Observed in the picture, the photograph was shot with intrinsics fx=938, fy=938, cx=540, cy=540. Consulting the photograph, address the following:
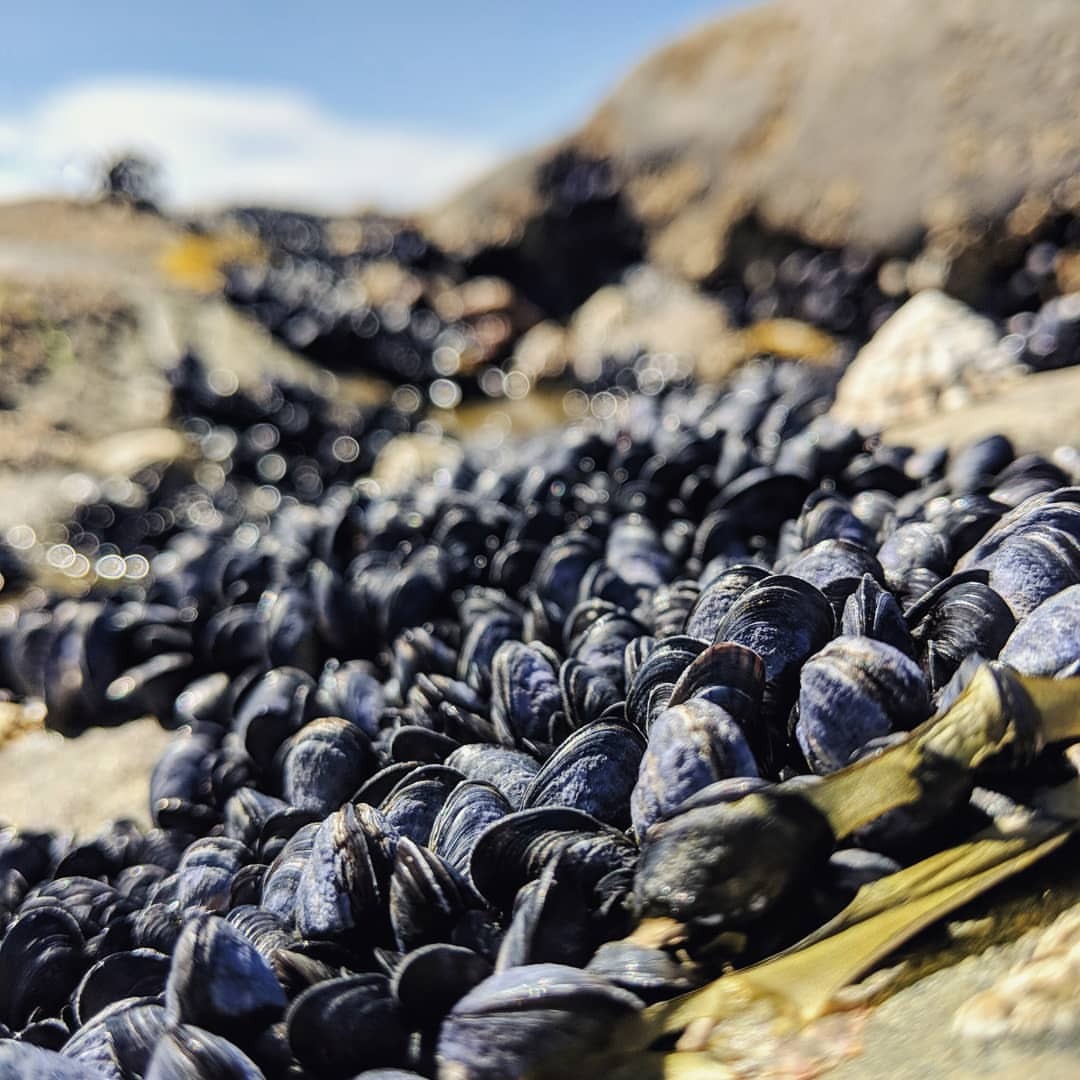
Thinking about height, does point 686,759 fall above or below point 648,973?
above

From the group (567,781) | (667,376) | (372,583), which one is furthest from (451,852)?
(667,376)

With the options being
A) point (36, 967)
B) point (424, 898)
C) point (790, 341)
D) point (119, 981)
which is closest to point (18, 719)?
point (36, 967)

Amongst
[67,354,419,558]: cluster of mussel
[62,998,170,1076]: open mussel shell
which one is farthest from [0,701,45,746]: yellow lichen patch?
[62,998,170,1076]: open mussel shell

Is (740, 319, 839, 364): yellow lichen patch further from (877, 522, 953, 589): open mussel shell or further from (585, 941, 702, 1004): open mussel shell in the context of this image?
(585, 941, 702, 1004): open mussel shell

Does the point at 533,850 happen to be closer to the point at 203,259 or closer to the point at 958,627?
the point at 958,627

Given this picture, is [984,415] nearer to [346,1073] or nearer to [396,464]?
[346,1073]
